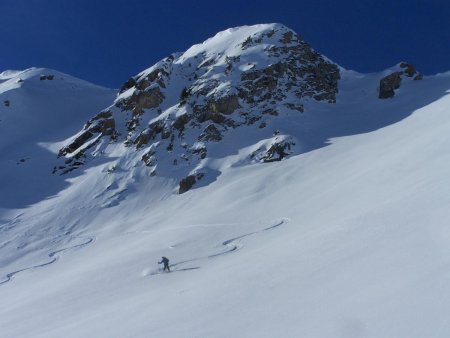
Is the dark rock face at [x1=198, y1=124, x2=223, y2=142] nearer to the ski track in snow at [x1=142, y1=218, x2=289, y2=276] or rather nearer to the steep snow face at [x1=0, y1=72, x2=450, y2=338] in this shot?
the steep snow face at [x1=0, y1=72, x2=450, y2=338]

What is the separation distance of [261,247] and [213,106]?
33.3 meters

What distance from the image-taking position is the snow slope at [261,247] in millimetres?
7305

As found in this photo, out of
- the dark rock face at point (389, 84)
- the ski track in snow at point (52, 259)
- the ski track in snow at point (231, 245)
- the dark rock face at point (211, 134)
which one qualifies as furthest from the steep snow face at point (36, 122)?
the dark rock face at point (389, 84)

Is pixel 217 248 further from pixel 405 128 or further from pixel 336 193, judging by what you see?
pixel 405 128

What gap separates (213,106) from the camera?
46938mm

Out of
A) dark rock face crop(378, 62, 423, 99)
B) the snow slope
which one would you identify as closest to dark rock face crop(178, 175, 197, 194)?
the snow slope

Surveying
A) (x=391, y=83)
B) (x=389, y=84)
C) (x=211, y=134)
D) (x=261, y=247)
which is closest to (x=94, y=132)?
(x=211, y=134)

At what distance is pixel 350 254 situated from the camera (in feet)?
32.1

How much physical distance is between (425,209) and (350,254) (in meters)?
2.45

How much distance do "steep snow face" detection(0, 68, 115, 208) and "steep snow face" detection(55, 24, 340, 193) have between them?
376 centimetres

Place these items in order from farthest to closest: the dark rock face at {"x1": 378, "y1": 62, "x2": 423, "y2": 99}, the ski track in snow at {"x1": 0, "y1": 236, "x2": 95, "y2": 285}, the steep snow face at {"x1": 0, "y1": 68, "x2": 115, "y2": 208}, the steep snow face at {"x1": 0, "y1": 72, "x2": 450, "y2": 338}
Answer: the dark rock face at {"x1": 378, "y1": 62, "x2": 423, "y2": 99}, the steep snow face at {"x1": 0, "y1": 68, "x2": 115, "y2": 208}, the ski track in snow at {"x1": 0, "y1": 236, "x2": 95, "y2": 285}, the steep snow face at {"x1": 0, "y1": 72, "x2": 450, "y2": 338}

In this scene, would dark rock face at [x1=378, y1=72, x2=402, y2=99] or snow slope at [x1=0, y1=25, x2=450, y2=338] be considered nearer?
snow slope at [x1=0, y1=25, x2=450, y2=338]

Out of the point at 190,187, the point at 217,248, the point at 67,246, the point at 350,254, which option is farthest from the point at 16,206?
the point at 350,254

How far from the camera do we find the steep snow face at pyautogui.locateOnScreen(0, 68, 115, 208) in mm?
44688
